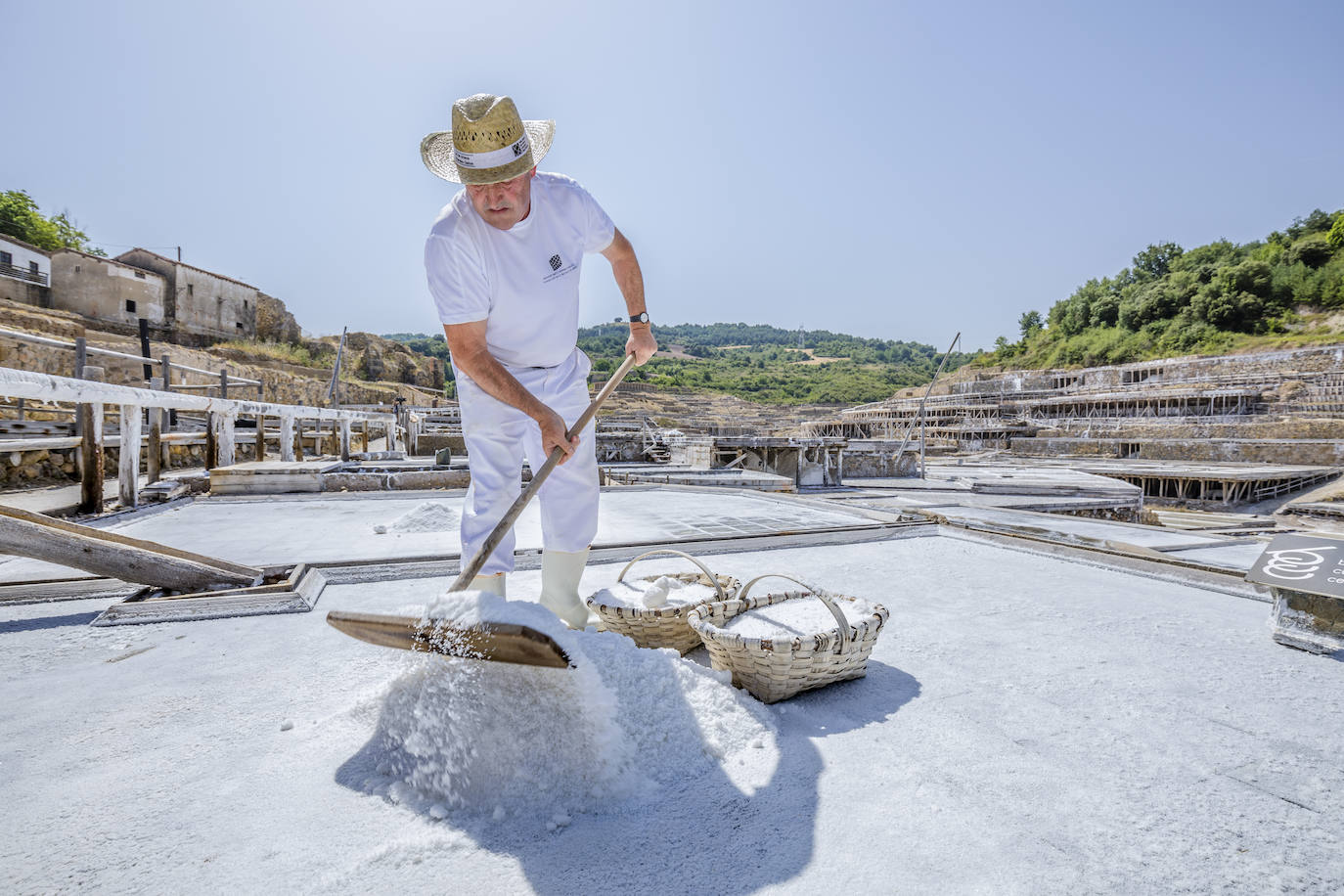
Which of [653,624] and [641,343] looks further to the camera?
[641,343]

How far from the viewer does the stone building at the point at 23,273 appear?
2125 centimetres

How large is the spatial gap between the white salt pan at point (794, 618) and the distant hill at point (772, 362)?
29202 mm

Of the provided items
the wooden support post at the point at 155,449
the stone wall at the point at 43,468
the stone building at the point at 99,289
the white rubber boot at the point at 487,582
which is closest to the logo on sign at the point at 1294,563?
the white rubber boot at the point at 487,582

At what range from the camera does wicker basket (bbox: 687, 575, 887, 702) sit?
1337 mm

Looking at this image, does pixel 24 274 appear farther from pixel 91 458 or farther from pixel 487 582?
pixel 487 582

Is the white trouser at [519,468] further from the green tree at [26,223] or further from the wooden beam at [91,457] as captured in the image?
the green tree at [26,223]

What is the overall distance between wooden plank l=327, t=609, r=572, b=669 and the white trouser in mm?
438

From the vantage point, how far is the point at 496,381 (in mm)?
1570

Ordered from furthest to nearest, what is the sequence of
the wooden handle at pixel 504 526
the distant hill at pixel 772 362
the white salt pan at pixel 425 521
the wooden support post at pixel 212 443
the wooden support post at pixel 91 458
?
1. the distant hill at pixel 772 362
2. the wooden support post at pixel 212 443
3. the wooden support post at pixel 91 458
4. the white salt pan at pixel 425 521
5. the wooden handle at pixel 504 526

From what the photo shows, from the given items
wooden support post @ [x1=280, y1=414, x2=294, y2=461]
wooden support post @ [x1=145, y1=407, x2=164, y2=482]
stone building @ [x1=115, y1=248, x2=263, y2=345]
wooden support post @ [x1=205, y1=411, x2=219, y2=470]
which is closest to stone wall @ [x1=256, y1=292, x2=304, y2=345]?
stone building @ [x1=115, y1=248, x2=263, y2=345]

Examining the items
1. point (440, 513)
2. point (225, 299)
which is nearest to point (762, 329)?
point (225, 299)

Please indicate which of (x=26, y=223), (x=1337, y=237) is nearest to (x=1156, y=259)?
(x=1337, y=237)

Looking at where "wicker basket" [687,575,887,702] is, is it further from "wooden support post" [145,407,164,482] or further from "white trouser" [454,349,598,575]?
"wooden support post" [145,407,164,482]

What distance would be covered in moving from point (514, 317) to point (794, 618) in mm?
1070
